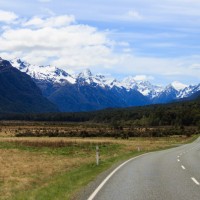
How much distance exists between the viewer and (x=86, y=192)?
1697cm

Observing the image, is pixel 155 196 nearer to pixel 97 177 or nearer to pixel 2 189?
pixel 97 177

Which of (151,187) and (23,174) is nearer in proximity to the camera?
(151,187)

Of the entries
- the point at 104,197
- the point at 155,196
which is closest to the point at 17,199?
the point at 104,197

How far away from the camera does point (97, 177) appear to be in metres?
22.8

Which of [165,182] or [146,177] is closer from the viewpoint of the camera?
[165,182]

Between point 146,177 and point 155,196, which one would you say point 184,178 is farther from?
point 155,196

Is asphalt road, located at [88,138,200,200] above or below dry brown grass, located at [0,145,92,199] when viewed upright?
above

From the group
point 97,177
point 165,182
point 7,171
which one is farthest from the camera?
point 7,171

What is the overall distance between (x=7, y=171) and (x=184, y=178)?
13.2m

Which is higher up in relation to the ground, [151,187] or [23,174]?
[151,187]

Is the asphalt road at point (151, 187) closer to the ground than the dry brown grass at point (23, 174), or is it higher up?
higher up

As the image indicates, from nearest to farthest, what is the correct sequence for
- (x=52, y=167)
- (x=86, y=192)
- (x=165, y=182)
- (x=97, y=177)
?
(x=86, y=192) < (x=165, y=182) < (x=97, y=177) < (x=52, y=167)

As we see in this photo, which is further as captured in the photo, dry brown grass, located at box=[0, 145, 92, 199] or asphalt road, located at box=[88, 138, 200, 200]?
dry brown grass, located at box=[0, 145, 92, 199]

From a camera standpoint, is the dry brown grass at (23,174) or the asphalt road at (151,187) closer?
the asphalt road at (151,187)
